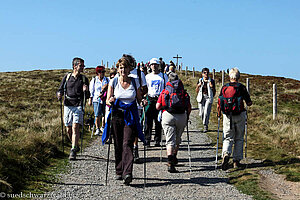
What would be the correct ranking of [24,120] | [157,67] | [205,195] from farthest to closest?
[24,120] < [157,67] < [205,195]

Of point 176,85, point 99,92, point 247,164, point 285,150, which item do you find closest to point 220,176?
point 247,164

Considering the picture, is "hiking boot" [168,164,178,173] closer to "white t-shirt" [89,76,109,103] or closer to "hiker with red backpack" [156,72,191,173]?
"hiker with red backpack" [156,72,191,173]

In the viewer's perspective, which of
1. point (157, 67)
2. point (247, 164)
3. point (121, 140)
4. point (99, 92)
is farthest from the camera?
point (99, 92)

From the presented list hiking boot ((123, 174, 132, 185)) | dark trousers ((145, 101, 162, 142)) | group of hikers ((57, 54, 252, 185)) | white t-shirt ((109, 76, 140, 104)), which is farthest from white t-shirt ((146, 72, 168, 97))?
hiking boot ((123, 174, 132, 185))

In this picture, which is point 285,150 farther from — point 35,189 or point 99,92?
point 35,189

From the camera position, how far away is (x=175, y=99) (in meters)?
7.34

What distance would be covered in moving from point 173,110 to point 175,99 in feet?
0.72

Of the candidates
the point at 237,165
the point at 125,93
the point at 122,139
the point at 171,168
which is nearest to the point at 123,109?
the point at 125,93

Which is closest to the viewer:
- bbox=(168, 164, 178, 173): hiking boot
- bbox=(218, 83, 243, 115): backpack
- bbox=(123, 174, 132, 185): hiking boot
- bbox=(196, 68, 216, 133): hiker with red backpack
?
bbox=(123, 174, 132, 185): hiking boot

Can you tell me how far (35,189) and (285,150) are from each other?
634cm

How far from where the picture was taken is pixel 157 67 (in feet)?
30.6

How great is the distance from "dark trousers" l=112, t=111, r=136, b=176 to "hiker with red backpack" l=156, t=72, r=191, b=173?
1031mm

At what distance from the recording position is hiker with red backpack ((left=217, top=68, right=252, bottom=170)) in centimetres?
749

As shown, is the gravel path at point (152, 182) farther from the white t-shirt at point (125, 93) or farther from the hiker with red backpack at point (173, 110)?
the white t-shirt at point (125, 93)
